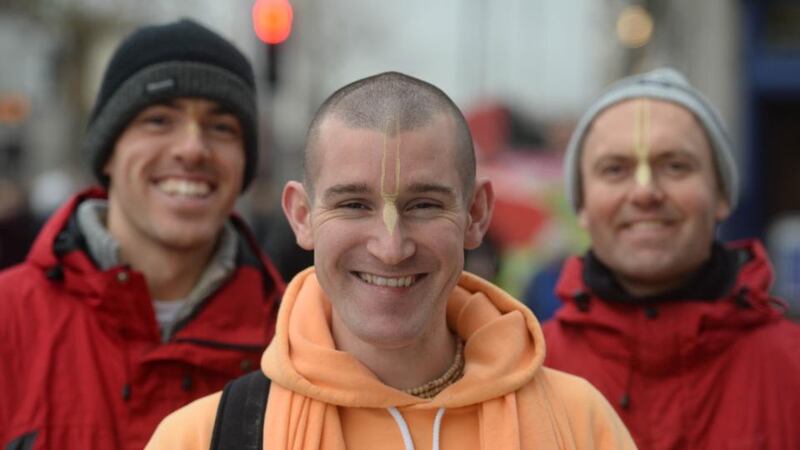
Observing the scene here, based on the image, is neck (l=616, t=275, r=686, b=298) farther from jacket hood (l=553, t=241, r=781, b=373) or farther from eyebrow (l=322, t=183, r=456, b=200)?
eyebrow (l=322, t=183, r=456, b=200)

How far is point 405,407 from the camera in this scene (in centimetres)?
273

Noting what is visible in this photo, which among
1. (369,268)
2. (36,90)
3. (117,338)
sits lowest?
(36,90)

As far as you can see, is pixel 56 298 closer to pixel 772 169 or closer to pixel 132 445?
pixel 132 445

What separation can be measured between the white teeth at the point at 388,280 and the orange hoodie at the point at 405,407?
0.18m

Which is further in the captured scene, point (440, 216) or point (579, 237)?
point (579, 237)

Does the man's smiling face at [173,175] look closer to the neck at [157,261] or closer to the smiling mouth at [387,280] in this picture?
the neck at [157,261]

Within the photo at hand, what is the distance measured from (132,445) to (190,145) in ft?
3.02

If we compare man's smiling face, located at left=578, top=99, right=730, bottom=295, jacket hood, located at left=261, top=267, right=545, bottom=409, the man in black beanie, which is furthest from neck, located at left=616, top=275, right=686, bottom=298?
the man in black beanie

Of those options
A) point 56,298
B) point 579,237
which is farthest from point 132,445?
point 579,237

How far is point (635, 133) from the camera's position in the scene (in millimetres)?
3820

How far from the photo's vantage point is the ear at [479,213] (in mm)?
2881

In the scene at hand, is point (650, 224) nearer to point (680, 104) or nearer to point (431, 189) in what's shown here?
point (680, 104)

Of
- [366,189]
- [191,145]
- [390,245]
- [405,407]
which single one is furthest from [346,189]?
[191,145]

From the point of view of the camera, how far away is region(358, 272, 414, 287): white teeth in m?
2.69
